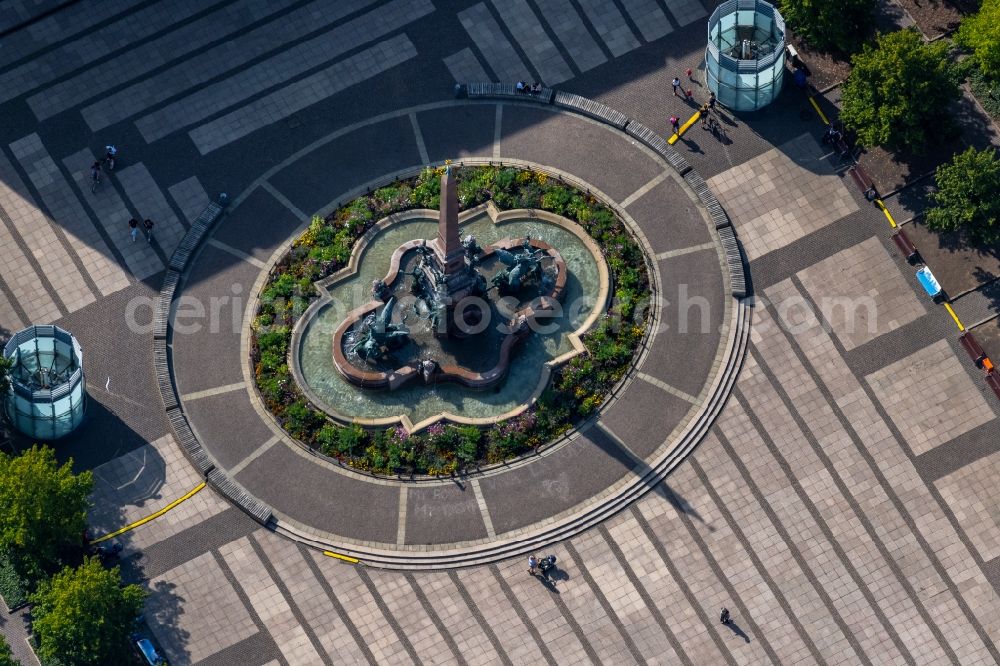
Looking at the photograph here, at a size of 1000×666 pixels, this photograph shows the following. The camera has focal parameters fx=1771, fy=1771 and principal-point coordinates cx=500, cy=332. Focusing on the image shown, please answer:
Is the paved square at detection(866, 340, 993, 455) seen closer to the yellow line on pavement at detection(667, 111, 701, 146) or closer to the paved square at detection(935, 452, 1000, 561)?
the paved square at detection(935, 452, 1000, 561)

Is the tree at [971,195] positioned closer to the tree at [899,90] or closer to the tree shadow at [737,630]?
the tree at [899,90]

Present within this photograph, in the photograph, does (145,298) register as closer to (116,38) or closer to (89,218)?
(89,218)

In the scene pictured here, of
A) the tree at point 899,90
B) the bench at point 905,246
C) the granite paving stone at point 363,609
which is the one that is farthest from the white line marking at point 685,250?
the granite paving stone at point 363,609

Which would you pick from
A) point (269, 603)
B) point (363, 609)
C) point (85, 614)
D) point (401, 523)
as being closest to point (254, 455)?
point (269, 603)

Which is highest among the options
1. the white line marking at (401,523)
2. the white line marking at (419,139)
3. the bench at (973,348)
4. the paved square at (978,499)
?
the white line marking at (419,139)

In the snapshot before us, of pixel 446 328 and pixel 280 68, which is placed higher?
pixel 280 68

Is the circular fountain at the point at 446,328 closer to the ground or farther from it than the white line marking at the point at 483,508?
farther from it

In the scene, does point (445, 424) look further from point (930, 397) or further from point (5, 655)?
point (930, 397)
